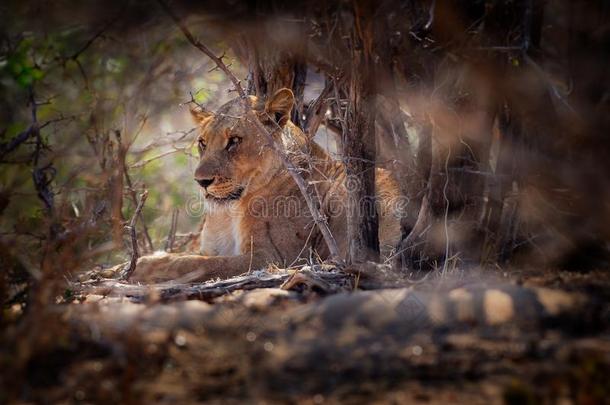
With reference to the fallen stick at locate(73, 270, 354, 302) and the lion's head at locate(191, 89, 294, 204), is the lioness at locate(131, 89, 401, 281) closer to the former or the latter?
the lion's head at locate(191, 89, 294, 204)

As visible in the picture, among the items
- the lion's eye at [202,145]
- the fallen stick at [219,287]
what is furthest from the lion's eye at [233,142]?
the fallen stick at [219,287]

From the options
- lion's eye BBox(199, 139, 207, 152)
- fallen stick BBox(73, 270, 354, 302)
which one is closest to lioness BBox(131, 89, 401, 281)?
lion's eye BBox(199, 139, 207, 152)

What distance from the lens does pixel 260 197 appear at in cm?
603

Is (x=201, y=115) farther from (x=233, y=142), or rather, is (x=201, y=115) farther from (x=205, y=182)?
(x=205, y=182)

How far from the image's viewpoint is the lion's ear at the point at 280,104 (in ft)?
18.0

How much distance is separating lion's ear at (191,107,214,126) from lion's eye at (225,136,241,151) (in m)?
0.36

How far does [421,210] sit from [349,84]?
989 mm

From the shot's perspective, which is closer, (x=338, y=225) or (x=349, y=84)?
(x=349, y=84)

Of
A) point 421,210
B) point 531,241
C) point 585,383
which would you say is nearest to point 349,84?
point 421,210

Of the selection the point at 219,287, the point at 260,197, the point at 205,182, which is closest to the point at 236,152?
the point at 205,182

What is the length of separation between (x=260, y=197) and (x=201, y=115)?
899 millimetres

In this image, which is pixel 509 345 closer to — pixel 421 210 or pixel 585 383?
pixel 585 383

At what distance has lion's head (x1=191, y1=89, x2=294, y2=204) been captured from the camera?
18.5 feet

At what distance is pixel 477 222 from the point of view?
194 inches
